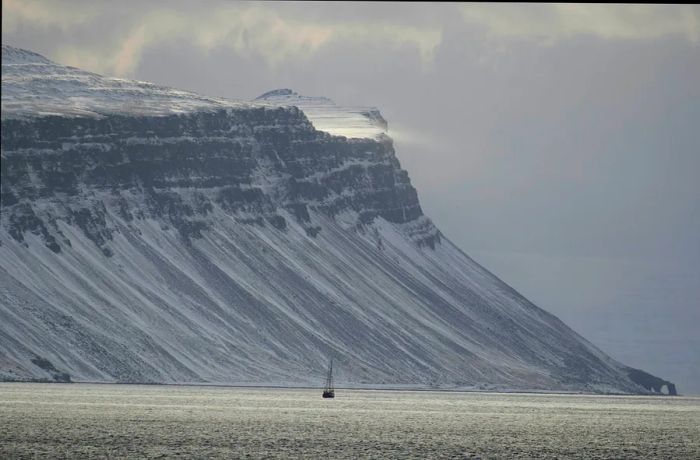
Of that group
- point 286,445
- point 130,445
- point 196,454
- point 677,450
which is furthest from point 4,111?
point 677,450

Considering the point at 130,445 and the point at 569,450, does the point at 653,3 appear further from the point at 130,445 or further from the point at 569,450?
the point at 569,450

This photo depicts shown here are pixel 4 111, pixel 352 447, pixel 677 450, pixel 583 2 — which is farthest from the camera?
pixel 677 450

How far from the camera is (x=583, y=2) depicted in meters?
60.9

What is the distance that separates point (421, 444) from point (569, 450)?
1564 cm

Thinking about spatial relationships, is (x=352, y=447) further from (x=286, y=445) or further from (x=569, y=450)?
(x=569, y=450)

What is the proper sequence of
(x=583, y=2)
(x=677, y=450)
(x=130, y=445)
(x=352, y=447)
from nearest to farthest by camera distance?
(x=583, y=2)
(x=130, y=445)
(x=352, y=447)
(x=677, y=450)

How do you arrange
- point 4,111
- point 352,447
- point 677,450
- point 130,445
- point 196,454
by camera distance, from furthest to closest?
point 677,450
point 352,447
point 130,445
point 196,454
point 4,111

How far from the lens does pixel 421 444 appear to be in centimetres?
18488

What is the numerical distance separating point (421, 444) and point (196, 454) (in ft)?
135

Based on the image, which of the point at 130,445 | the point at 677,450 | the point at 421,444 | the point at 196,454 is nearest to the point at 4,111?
the point at 196,454

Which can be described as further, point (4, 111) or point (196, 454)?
point (196, 454)

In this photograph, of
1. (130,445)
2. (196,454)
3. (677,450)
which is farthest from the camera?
(677,450)

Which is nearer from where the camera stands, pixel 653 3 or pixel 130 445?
pixel 653 3

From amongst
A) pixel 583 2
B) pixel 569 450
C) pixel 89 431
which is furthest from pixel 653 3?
pixel 89 431
